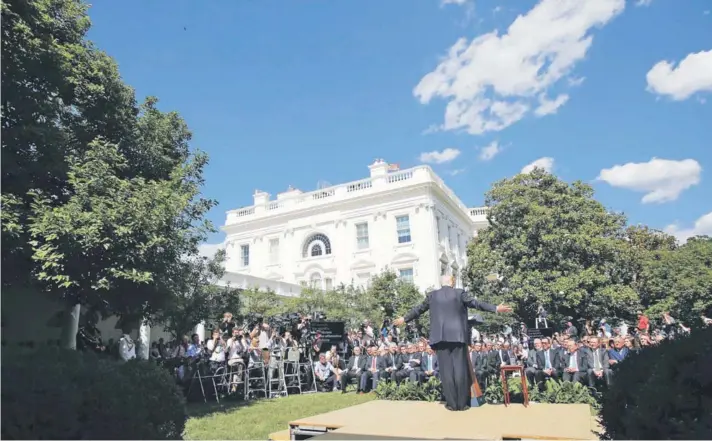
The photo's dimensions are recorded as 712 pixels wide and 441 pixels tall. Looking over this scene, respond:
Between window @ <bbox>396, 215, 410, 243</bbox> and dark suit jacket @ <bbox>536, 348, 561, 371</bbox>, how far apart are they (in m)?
24.0

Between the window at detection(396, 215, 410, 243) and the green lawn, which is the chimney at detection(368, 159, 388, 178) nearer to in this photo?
the window at detection(396, 215, 410, 243)

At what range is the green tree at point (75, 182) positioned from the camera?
8250 mm

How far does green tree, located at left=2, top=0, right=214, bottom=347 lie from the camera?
27.1 ft

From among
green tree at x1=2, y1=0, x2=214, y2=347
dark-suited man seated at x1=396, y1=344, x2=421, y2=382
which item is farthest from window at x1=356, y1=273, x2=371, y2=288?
green tree at x1=2, y1=0, x2=214, y2=347

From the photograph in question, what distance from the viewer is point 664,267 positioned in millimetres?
29281

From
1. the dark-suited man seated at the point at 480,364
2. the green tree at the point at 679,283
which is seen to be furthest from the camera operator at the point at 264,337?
the green tree at the point at 679,283

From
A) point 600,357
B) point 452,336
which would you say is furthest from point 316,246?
point 452,336

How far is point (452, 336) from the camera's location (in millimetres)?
7527

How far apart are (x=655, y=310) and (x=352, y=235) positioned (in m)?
20.1

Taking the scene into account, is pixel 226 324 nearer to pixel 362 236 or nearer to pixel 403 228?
pixel 403 228

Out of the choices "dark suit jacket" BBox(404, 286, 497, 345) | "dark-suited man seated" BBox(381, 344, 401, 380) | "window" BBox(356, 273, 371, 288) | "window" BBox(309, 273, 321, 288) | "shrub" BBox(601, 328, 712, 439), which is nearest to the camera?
"shrub" BBox(601, 328, 712, 439)

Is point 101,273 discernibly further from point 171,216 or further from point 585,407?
point 585,407

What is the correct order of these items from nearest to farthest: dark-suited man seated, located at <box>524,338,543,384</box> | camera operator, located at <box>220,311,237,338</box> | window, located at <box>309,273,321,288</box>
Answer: dark-suited man seated, located at <box>524,338,543,384</box>
camera operator, located at <box>220,311,237,338</box>
window, located at <box>309,273,321,288</box>

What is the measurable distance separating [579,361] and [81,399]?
11.4 meters
